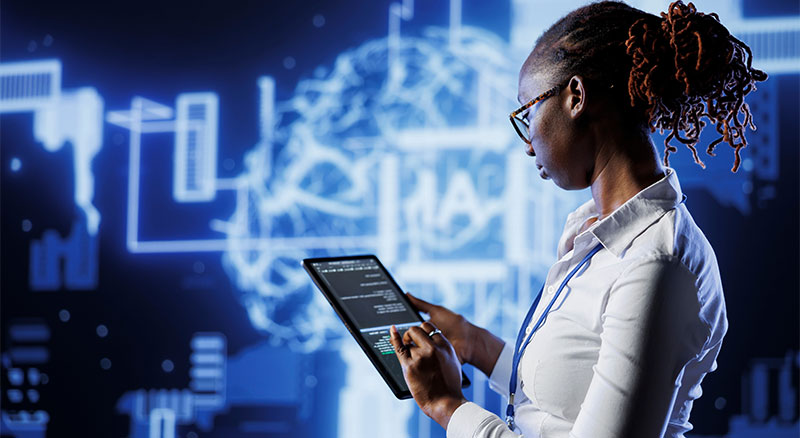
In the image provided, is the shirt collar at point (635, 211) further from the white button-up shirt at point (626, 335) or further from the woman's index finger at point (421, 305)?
the woman's index finger at point (421, 305)

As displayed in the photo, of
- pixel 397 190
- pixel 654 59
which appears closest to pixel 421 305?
pixel 654 59

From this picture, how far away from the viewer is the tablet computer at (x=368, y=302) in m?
1.28

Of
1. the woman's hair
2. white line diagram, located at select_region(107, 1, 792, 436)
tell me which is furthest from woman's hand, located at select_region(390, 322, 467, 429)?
white line diagram, located at select_region(107, 1, 792, 436)

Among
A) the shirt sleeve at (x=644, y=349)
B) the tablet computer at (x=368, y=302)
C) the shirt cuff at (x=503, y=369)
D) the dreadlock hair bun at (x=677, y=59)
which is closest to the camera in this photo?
the shirt sleeve at (x=644, y=349)

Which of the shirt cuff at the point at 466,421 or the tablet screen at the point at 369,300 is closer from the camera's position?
the shirt cuff at the point at 466,421

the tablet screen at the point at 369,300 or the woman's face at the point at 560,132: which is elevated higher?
the woman's face at the point at 560,132

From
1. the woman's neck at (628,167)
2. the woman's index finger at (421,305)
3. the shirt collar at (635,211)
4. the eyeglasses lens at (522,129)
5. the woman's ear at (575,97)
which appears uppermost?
the woman's ear at (575,97)

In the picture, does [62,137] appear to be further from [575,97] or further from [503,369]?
[575,97]

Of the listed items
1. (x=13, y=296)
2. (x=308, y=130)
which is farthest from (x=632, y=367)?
(x=13, y=296)

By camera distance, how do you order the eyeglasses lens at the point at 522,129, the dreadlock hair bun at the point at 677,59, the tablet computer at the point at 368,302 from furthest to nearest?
the tablet computer at the point at 368,302
the eyeglasses lens at the point at 522,129
the dreadlock hair bun at the point at 677,59

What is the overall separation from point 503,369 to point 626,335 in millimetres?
584

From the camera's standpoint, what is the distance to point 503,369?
1.41 meters

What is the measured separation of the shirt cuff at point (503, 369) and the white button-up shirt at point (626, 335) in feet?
0.98

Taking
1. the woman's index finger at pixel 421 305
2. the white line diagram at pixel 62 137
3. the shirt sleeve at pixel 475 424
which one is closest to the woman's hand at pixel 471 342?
the woman's index finger at pixel 421 305
